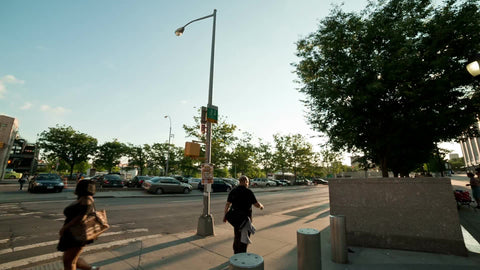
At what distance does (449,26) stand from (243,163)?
135ft

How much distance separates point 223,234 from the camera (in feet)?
21.9

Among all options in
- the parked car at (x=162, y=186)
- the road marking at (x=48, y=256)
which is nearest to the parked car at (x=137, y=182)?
the parked car at (x=162, y=186)

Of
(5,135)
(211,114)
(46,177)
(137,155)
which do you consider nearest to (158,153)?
(137,155)

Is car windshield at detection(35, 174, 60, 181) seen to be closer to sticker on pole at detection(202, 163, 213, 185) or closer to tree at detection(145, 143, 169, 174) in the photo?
sticker on pole at detection(202, 163, 213, 185)

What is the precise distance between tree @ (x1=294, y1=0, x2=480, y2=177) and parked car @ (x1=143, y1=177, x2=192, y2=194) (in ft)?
48.9

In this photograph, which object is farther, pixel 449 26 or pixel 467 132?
pixel 467 132

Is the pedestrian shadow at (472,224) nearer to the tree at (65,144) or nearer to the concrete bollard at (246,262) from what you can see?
the concrete bollard at (246,262)

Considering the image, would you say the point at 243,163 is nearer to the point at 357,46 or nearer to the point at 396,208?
the point at 357,46

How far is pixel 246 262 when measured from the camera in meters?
2.11

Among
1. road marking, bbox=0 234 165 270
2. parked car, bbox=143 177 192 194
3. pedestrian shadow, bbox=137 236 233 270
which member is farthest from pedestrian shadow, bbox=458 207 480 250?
parked car, bbox=143 177 192 194

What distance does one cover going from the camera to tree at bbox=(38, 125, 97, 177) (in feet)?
128

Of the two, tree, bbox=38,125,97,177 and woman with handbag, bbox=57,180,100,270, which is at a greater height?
tree, bbox=38,125,97,177

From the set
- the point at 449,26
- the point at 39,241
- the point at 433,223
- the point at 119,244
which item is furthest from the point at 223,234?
the point at 449,26

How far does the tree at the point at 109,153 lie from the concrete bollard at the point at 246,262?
178 ft
